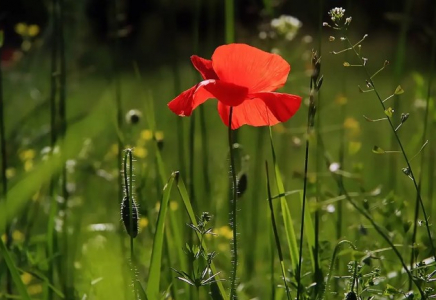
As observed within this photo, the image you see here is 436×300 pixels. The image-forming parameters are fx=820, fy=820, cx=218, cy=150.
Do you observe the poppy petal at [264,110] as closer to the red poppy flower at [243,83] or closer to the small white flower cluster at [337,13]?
the red poppy flower at [243,83]

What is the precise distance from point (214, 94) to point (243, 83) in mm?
47

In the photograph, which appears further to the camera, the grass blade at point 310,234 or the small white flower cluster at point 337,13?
the grass blade at point 310,234

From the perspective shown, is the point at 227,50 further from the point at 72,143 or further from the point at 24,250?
the point at 24,250

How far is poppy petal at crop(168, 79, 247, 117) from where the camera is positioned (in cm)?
93

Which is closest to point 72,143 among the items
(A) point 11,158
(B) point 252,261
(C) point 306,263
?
(C) point 306,263

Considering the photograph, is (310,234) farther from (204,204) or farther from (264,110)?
(204,204)

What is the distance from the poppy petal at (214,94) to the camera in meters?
0.93

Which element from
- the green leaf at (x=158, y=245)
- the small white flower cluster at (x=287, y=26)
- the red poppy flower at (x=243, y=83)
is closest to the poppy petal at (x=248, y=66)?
the red poppy flower at (x=243, y=83)

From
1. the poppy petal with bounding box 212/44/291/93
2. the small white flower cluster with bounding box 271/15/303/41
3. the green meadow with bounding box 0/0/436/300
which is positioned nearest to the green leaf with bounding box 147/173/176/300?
the green meadow with bounding box 0/0/436/300

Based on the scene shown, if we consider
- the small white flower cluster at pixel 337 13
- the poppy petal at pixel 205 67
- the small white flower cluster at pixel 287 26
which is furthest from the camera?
the small white flower cluster at pixel 287 26

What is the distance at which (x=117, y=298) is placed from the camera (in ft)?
2.91

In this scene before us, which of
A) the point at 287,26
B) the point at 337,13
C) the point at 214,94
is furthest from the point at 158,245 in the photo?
the point at 287,26

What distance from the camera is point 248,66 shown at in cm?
96

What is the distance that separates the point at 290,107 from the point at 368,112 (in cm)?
414
